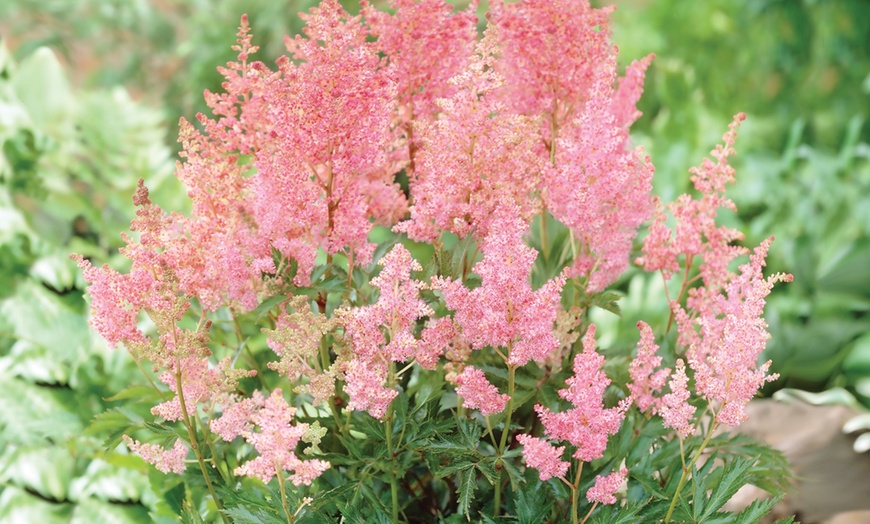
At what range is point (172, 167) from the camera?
76.0 inches

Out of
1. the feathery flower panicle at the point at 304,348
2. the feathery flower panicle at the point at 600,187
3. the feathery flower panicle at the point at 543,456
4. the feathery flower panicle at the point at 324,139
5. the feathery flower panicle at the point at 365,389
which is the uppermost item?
the feathery flower panicle at the point at 324,139

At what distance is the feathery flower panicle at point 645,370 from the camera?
0.66m

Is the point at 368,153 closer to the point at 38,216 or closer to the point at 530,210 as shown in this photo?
the point at 530,210

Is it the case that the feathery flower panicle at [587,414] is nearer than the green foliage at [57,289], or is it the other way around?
the feathery flower panicle at [587,414]

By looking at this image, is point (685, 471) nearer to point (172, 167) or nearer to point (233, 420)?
point (233, 420)

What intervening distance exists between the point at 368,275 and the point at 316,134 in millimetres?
173

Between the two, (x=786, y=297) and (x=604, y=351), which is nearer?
(x=604, y=351)

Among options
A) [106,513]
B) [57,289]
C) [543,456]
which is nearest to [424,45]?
[543,456]

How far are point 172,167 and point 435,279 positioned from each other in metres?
1.44

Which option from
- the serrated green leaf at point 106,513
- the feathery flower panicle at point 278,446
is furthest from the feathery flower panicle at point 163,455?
the serrated green leaf at point 106,513

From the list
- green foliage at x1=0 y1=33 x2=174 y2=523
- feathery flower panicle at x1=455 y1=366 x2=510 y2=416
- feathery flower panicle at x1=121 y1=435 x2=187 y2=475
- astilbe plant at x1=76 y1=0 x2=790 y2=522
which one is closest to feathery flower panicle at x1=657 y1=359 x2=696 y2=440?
astilbe plant at x1=76 y1=0 x2=790 y2=522

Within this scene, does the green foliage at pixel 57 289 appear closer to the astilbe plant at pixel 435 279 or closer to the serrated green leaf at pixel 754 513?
the astilbe plant at pixel 435 279

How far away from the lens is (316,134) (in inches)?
25.1

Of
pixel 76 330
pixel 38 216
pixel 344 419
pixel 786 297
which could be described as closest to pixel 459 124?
pixel 344 419
